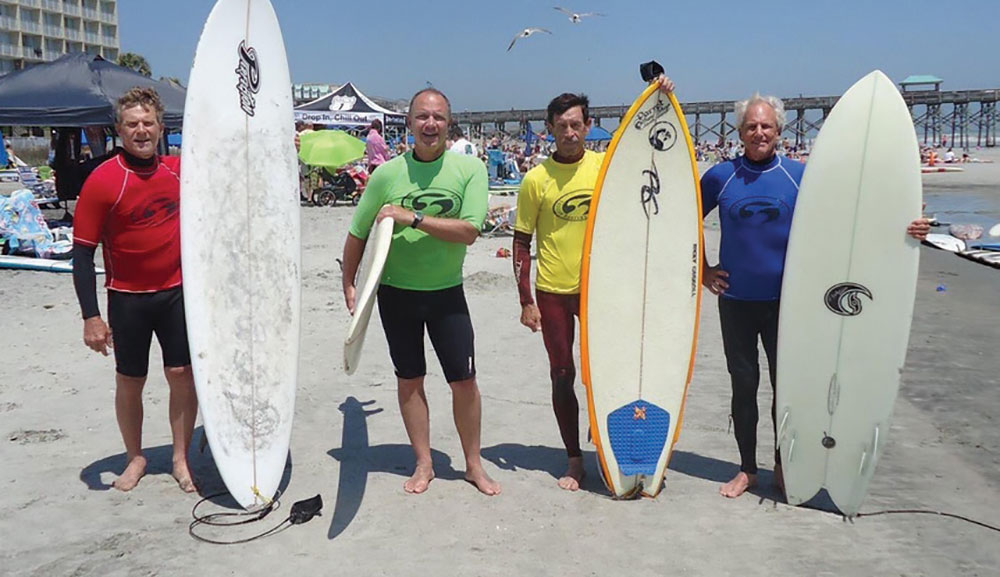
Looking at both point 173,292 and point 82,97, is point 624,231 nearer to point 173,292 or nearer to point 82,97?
point 173,292

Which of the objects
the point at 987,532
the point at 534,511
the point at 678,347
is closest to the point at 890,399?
the point at 987,532

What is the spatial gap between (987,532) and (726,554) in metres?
1.01

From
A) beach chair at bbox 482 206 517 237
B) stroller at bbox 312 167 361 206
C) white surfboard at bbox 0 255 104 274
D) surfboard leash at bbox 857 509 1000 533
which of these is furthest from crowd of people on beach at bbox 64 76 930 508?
stroller at bbox 312 167 361 206

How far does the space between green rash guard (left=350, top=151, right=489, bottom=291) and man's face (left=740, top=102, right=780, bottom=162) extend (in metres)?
1.05

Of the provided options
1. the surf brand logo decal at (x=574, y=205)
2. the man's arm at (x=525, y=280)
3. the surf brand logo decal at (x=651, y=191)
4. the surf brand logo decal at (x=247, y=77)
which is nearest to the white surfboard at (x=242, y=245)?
the surf brand logo decal at (x=247, y=77)

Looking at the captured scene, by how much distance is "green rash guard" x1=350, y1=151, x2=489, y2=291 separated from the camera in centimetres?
312

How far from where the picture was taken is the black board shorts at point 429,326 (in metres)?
3.19

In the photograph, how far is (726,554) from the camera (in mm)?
2842

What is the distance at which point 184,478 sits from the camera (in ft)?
11.0

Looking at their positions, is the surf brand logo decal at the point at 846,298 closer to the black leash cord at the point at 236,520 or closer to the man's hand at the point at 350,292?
the man's hand at the point at 350,292

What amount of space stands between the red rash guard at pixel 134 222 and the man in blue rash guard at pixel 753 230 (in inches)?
83.9

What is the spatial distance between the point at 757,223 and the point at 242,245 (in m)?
2.04

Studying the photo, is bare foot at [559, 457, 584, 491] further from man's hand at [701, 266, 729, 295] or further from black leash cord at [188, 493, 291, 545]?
black leash cord at [188, 493, 291, 545]

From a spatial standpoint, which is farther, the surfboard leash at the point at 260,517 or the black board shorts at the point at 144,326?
the black board shorts at the point at 144,326
